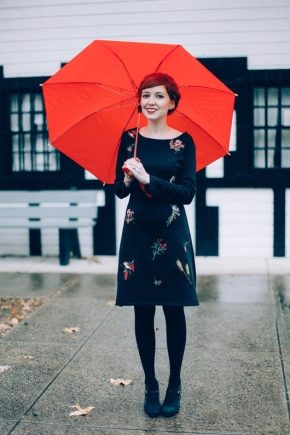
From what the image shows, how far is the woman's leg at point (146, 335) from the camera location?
385 centimetres

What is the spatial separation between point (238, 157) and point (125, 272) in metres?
5.72

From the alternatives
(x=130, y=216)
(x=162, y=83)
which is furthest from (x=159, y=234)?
(x=162, y=83)

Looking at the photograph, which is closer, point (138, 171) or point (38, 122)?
point (138, 171)

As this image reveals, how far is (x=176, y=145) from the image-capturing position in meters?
3.77

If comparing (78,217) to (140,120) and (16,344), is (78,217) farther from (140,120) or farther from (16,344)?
(140,120)

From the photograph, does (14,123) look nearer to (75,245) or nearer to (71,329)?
(75,245)

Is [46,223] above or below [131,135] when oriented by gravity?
below

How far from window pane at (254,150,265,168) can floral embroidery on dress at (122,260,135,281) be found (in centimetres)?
587

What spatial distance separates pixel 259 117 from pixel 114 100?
224 inches

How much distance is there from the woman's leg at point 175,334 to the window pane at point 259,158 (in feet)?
18.9

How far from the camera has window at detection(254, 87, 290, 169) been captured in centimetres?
916

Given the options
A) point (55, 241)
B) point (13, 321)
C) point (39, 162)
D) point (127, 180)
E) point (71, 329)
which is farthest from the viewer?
point (39, 162)

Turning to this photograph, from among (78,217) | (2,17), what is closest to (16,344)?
(78,217)

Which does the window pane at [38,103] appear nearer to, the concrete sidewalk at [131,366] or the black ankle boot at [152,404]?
the concrete sidewalk at [131,366]
